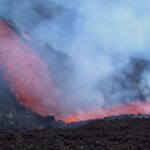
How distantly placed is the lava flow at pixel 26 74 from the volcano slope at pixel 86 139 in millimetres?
7191

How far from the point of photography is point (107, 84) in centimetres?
2428

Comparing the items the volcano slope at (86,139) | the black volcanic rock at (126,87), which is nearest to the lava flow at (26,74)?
the black volcanic rock at (126,87)

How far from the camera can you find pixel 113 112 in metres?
22.6

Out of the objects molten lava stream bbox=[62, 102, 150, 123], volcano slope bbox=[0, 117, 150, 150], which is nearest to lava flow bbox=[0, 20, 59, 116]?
molten lava stream bbox=[62, 102, 150, 123]

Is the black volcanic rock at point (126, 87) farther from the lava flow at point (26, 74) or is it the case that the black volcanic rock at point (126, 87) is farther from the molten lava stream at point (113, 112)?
the lava flow at point (26, 74)

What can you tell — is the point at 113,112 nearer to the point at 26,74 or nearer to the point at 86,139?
the point at 26,74

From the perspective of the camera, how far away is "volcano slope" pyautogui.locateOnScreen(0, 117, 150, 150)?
1176 cm

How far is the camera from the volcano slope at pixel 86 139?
463 inches

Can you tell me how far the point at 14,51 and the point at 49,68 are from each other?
2040 millimetres

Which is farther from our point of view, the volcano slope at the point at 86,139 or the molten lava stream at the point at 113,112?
the molten lava stream at the point at 113,112

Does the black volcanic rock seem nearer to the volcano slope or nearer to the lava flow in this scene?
the lava flow

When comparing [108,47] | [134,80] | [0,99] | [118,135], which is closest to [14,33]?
[0,99]

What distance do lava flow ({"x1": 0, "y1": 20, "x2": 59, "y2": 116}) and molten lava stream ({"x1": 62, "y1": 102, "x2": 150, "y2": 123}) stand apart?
3.08ft

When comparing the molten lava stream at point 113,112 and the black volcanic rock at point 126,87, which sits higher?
A: the black volcanic rock at point 126,87
